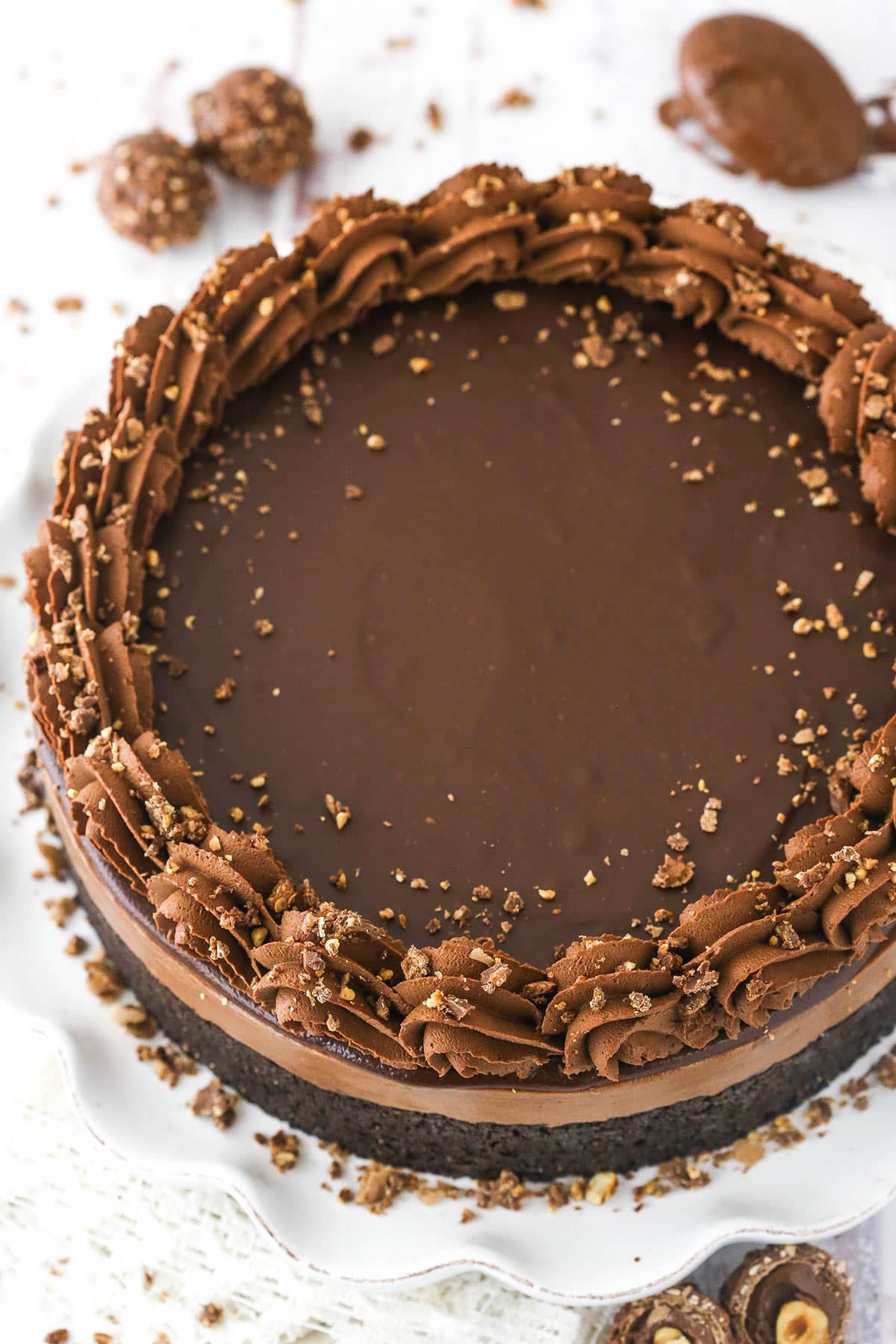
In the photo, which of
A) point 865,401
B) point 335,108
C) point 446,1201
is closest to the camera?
point 446,1201

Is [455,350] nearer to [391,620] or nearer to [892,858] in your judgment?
[391,620]

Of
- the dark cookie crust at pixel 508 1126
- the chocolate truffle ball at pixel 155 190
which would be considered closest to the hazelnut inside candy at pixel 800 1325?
the dark cookie crust at pixel 508 1126

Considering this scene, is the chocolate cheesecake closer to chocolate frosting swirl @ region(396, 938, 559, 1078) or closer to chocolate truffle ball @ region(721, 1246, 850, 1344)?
chocolate frosting swirl @ region(396, 938, 559, 1078)

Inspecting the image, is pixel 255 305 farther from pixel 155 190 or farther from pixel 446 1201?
pixel 446 1201

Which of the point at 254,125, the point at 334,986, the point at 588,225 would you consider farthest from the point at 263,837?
the point at 254,125

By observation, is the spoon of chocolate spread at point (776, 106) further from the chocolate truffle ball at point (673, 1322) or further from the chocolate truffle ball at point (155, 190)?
the chocolate truffle ball at point (673, 1322)
